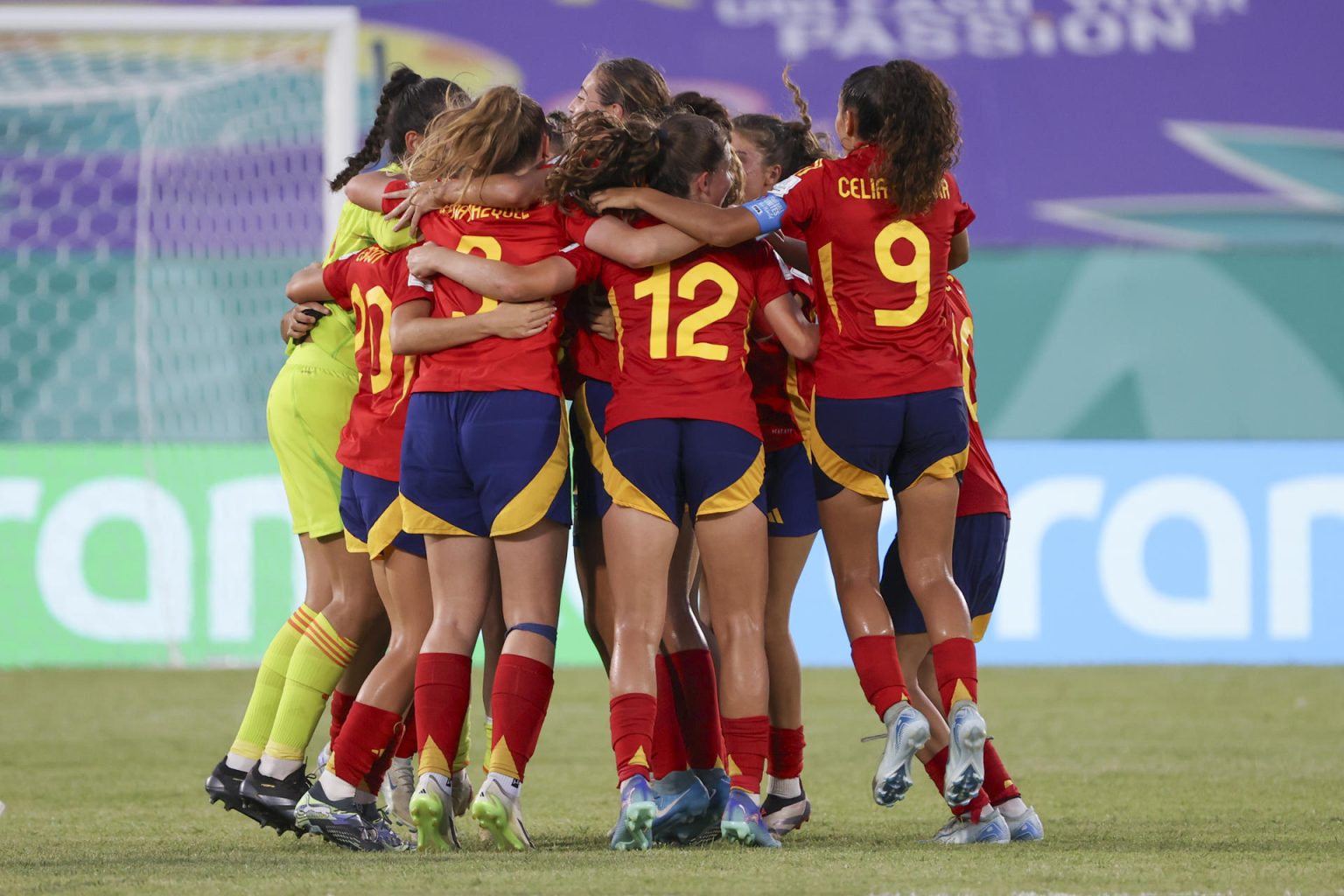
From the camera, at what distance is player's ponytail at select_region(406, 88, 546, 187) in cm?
405

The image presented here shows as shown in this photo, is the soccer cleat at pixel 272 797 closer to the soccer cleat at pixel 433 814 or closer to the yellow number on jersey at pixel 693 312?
the soccer cleat at pixel 433 814

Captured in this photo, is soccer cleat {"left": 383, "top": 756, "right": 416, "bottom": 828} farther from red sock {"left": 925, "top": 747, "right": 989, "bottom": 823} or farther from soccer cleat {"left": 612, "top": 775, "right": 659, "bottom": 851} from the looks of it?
red sock {"left": 925, "top": 747, "right": 989, "bottom": 823}

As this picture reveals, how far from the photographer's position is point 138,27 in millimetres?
7566

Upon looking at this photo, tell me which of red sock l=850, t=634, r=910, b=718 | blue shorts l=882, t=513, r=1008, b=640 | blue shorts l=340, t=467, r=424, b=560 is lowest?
red sock l=850, t=634, r=910, b=718

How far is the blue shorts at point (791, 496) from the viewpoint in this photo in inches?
170

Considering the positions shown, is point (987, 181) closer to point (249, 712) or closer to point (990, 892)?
point (249, 712)

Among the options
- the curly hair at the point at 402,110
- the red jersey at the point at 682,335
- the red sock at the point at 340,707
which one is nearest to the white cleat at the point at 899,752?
the red jersey at the point at 682,335

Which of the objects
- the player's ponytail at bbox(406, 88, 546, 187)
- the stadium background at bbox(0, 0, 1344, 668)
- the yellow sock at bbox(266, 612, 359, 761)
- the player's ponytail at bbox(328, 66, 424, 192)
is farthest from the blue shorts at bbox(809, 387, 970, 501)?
the stadium background at bbox(0, 0, 1344, 668)

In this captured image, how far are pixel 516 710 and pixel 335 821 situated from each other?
54cm

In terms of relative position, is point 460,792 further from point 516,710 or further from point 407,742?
point 516,710

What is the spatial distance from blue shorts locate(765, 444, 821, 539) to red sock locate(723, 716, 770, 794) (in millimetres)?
532

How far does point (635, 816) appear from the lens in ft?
12.4

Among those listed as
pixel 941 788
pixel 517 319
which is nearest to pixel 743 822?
pixel 941 788

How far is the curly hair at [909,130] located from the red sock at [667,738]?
1.34 m
